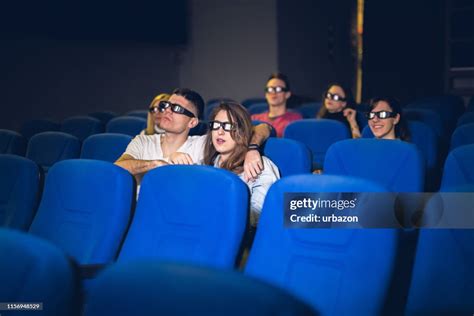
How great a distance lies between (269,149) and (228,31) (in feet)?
20.6

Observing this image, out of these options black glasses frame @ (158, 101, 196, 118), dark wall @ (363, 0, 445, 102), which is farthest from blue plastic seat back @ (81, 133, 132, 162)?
dark wall @ (363, 0, 445, 102)

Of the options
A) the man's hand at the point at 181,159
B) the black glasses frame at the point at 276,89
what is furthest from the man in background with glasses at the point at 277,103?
the man's hand at the point at 181,159

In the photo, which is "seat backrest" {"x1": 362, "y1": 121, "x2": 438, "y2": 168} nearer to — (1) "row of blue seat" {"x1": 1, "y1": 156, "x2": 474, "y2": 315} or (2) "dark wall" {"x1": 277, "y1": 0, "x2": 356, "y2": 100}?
(1) "row of blue seat" {"x1": 1, "y1": 156, "x2": 474, "y2": 315}

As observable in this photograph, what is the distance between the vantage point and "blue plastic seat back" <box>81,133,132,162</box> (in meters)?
4.51

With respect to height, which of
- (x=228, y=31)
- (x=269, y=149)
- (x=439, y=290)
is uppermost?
(x=228, y=31)

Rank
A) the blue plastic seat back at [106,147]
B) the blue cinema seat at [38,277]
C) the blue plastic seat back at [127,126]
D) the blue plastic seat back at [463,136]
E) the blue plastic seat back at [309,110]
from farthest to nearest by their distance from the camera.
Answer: the blue plastic seat back at [309,110] → the blue plastic seat back at [127,126] → the blue plastic seat back at [106,147] → the blue plastic seat back at [463,136] → the blue cinema seat at [38,277]

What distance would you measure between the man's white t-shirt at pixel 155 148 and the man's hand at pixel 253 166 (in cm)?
65

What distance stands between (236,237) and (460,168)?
99cm

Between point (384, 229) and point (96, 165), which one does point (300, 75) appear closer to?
point (96, 165)

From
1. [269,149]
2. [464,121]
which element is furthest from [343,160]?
[464,121]

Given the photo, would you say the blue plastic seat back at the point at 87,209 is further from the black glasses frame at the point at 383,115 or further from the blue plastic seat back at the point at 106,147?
the black glasses frame at the point at 383,115

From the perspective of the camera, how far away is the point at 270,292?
4.20 feet

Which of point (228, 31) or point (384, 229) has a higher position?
point (228, 31)

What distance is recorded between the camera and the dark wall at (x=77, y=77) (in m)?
7.82
